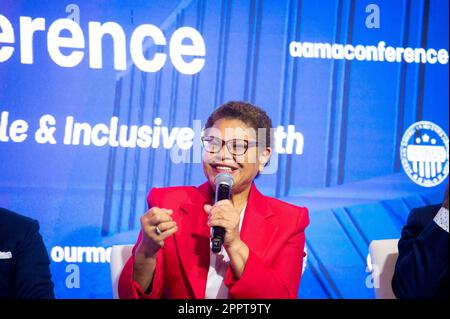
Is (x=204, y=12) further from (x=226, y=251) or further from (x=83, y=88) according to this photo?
(x=226, y=251)

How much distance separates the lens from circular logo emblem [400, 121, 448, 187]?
11.7 ft

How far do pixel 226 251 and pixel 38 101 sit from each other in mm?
1533

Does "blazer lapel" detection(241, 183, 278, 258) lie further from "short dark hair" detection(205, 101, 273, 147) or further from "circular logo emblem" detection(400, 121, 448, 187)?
"circular logo emblem" detection(400, 121, 448, 187)

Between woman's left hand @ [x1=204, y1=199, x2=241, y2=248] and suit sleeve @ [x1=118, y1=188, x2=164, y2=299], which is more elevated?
woman's left hand @ [x1=204, y1=199, x2=241, y2=248]

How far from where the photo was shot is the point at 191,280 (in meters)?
2.55

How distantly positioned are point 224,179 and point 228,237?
25 cm

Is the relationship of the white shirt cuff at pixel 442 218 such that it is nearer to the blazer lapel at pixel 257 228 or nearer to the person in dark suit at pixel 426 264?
the person in dark suit at pixel 426 264

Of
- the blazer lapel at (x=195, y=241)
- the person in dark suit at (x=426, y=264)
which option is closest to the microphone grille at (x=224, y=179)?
the blazer lapel at (x=195, y=241)

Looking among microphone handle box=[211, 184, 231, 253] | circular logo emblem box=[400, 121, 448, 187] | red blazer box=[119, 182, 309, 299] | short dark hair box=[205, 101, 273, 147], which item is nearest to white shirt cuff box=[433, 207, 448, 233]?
red blazer box=[119, 182, 309, 299]

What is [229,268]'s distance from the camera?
2.46 meters

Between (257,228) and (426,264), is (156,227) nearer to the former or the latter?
(257,228)
